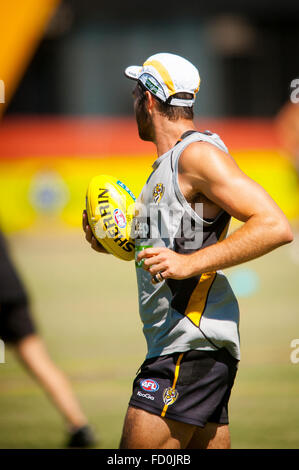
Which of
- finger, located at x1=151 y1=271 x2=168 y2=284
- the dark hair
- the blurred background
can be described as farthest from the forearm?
the blurred background

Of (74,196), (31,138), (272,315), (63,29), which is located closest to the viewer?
(272,315)

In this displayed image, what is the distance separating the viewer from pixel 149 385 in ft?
11.9

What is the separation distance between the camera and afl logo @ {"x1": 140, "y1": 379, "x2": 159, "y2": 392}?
3606 millimetres

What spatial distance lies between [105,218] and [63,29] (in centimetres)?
2654

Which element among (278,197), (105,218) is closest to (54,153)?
(278,197)

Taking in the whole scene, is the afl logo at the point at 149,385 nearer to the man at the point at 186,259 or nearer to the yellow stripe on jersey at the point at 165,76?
the man at the point at 186,259

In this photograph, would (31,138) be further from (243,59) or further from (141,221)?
(141,221)

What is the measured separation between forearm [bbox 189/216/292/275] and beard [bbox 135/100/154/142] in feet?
2.52

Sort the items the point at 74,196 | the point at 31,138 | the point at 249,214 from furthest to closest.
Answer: the point at 31,138 < the point at 74,196 < the point at 249,214

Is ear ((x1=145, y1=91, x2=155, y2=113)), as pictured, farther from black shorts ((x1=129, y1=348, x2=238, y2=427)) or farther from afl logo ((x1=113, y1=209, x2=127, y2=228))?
black shorts ((x1=129, y1=348, x2=238, y2=427))

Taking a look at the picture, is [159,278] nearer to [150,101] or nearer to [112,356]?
[150,101]

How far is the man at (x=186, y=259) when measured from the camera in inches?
135

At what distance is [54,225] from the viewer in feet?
63.8

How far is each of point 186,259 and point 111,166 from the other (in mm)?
16355
